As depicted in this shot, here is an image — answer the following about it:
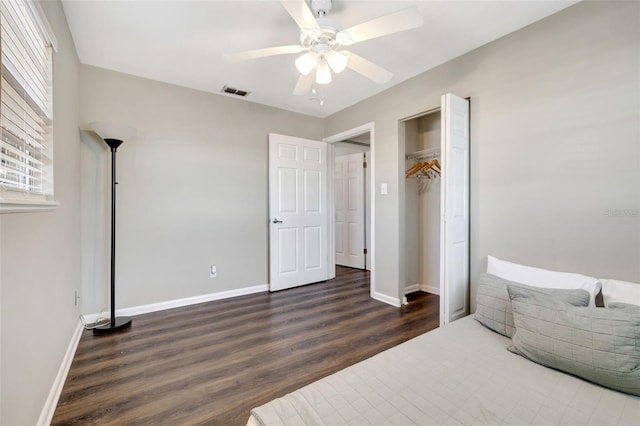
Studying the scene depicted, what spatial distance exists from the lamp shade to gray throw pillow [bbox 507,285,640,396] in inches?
127

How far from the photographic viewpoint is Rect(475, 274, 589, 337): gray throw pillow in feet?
4.82

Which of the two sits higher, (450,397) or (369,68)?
(369,68)

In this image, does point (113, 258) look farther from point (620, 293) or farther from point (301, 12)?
point (620, 293)

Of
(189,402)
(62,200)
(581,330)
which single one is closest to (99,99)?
(62,200)

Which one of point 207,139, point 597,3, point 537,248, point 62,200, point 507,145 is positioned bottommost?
point 537,248

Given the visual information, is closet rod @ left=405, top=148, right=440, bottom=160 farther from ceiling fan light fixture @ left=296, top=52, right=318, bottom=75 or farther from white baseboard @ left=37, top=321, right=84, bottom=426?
white baseboard @ left=37, top=321, right=84, bottom=426

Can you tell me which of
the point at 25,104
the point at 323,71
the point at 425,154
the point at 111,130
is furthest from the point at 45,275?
the point at 425,154

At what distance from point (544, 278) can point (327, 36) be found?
2.01 m

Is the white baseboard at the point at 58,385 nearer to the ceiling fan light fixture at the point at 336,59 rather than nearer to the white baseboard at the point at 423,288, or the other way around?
the ceiling fan light fixture at the point at 336,59

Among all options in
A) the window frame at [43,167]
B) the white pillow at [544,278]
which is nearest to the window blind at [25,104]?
the window frame at [43,167]

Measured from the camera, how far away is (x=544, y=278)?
1715 mm

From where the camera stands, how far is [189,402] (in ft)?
5.27

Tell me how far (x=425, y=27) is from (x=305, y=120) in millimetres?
2262

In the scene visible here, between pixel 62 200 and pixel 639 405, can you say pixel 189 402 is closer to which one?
pixel 62 200
